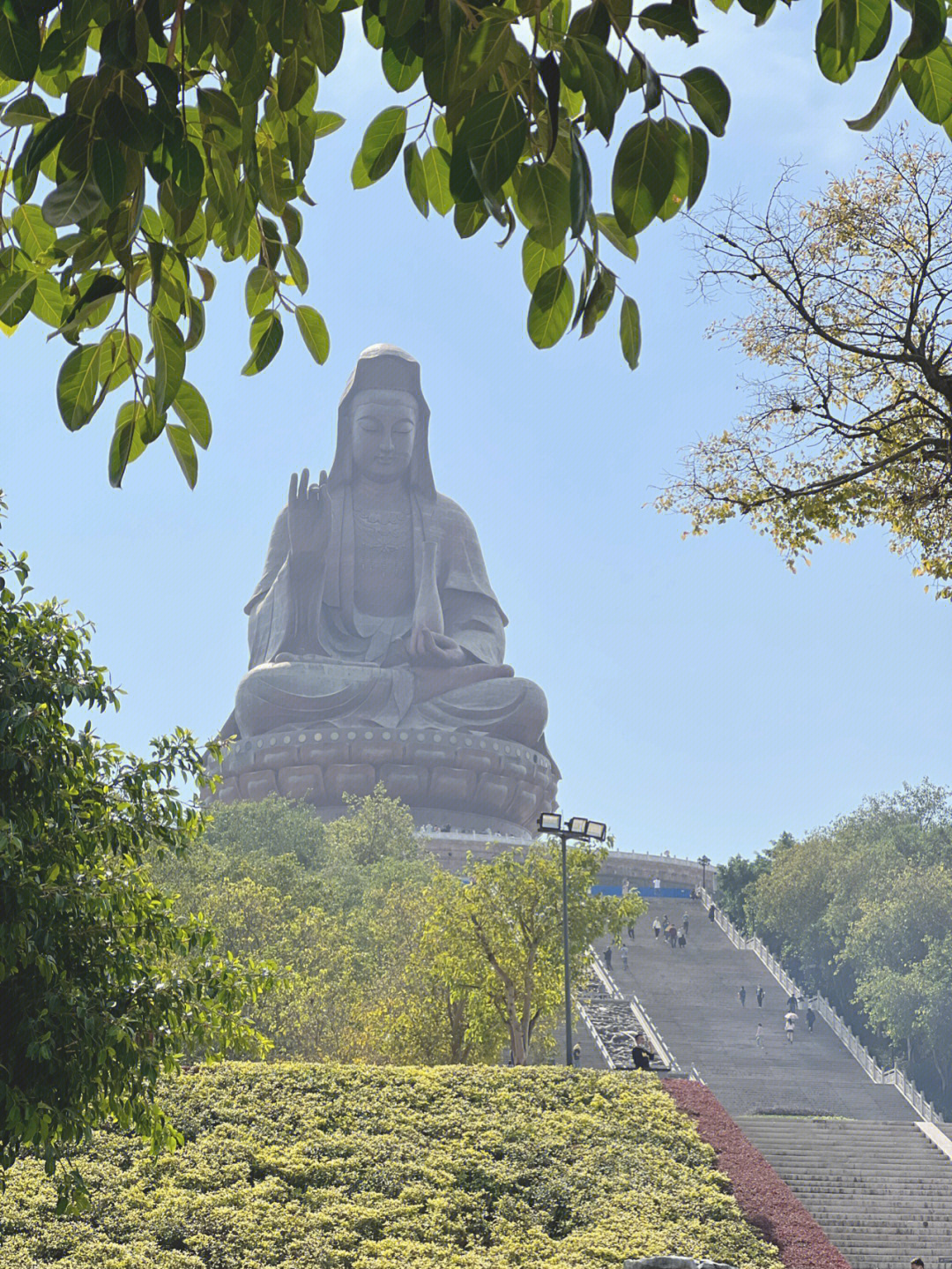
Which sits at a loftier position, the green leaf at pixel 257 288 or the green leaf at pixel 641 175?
the green leaf at pixel 257 288

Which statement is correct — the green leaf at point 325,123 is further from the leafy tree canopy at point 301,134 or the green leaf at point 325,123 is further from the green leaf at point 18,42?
the green leaf at point 18,42

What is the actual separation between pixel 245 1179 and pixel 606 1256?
3.33m

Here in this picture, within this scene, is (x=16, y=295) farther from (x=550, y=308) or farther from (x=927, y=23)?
(x=927, y=23)

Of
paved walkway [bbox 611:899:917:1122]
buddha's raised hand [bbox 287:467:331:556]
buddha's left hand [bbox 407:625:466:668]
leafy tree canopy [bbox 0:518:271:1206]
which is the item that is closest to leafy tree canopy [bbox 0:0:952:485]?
leafy tree canopy [bbox 0:518:271:1206]

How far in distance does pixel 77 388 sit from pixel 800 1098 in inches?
1197

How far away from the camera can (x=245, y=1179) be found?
1338cm

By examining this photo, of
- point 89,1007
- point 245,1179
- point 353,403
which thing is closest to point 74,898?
point 89,1007

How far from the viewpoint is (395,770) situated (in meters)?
48.2

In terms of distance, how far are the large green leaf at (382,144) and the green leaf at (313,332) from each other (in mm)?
359

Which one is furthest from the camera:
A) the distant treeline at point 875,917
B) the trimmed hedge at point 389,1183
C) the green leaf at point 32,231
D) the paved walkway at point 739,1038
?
the distant treeline at point 875,917

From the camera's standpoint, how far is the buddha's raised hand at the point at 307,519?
50219 millimetres

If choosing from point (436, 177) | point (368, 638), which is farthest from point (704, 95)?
point (368, 638)

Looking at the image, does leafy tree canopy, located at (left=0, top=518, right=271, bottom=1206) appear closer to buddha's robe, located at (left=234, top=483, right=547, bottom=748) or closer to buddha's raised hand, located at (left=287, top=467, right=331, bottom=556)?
buddha's robe, located at (left=234, top=483, right=547, bottom=748)

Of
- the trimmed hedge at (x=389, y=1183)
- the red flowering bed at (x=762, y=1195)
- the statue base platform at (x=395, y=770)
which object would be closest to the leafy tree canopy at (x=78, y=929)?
the trimmed hedge at (x=389, y=1183)
